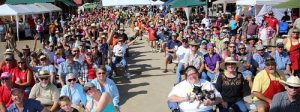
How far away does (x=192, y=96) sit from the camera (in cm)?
573

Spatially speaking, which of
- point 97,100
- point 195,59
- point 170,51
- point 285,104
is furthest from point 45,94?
point 170,51

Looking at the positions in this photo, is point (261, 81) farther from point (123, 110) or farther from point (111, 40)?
point (111, 40)

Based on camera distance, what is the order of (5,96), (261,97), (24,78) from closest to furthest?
(261,97) < (5,96) < (24,78)

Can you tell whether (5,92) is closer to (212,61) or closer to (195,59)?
A: (195,59)

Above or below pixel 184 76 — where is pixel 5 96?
below

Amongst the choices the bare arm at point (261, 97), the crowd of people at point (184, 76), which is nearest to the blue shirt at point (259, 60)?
the crowd of people at point (184, 76)

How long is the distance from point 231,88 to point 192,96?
1.06 meters

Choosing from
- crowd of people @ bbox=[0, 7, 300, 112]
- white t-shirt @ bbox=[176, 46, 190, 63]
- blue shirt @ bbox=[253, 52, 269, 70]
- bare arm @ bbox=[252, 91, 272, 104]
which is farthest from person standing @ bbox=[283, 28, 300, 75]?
bare arm @ bbox=[252, 91, 272, 104]

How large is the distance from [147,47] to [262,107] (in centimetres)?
1436

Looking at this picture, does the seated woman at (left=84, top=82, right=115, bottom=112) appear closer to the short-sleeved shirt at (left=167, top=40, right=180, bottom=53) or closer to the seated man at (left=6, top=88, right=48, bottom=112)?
the seated man at (left=6, top=88, right=48, bottom=112)

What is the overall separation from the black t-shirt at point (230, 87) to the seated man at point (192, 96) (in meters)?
0.69

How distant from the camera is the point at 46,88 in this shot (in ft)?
24.5

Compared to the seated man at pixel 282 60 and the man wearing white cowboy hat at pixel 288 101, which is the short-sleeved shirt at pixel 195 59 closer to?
the seated man at pixel 282 60

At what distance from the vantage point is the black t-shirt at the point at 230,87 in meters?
6.54
